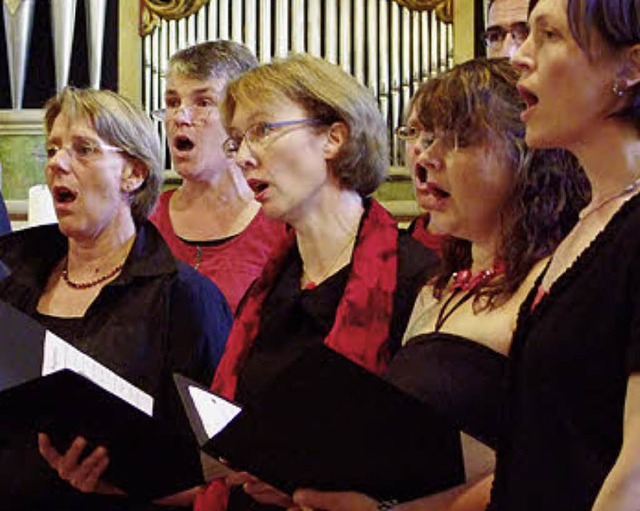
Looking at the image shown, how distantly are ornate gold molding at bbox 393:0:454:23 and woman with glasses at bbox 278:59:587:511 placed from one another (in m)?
3.27

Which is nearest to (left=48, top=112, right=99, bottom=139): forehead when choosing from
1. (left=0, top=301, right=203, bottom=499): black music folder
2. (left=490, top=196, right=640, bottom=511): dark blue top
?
(left=0, top=301, right=203, bottom=499): black music folder

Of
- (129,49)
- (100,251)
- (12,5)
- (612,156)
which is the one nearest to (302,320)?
(100,251)

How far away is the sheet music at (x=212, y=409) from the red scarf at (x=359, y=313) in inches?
8.3

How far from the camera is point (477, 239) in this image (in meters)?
2.05

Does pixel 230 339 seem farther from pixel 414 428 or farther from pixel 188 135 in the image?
pixel 188 135

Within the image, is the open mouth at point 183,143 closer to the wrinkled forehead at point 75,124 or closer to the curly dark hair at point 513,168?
the wrinkled forehead at point 75,124

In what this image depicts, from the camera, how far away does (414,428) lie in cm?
170

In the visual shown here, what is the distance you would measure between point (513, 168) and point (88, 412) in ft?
2.50

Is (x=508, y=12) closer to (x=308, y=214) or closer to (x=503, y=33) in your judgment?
(x=503, y=33)

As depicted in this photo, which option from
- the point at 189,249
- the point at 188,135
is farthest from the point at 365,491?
the point at 188,135

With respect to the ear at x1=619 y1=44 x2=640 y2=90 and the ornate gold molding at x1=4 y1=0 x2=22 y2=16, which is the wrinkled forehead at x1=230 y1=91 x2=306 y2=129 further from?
the ornate gold molding at x1=4 y1=0 x2=22 y2=16

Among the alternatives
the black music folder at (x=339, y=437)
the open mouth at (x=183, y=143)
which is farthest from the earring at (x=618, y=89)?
the open mouth at (x=183, y=143)

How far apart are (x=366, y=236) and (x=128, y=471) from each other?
584 mm

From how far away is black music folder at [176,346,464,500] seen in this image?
1.68 meters
